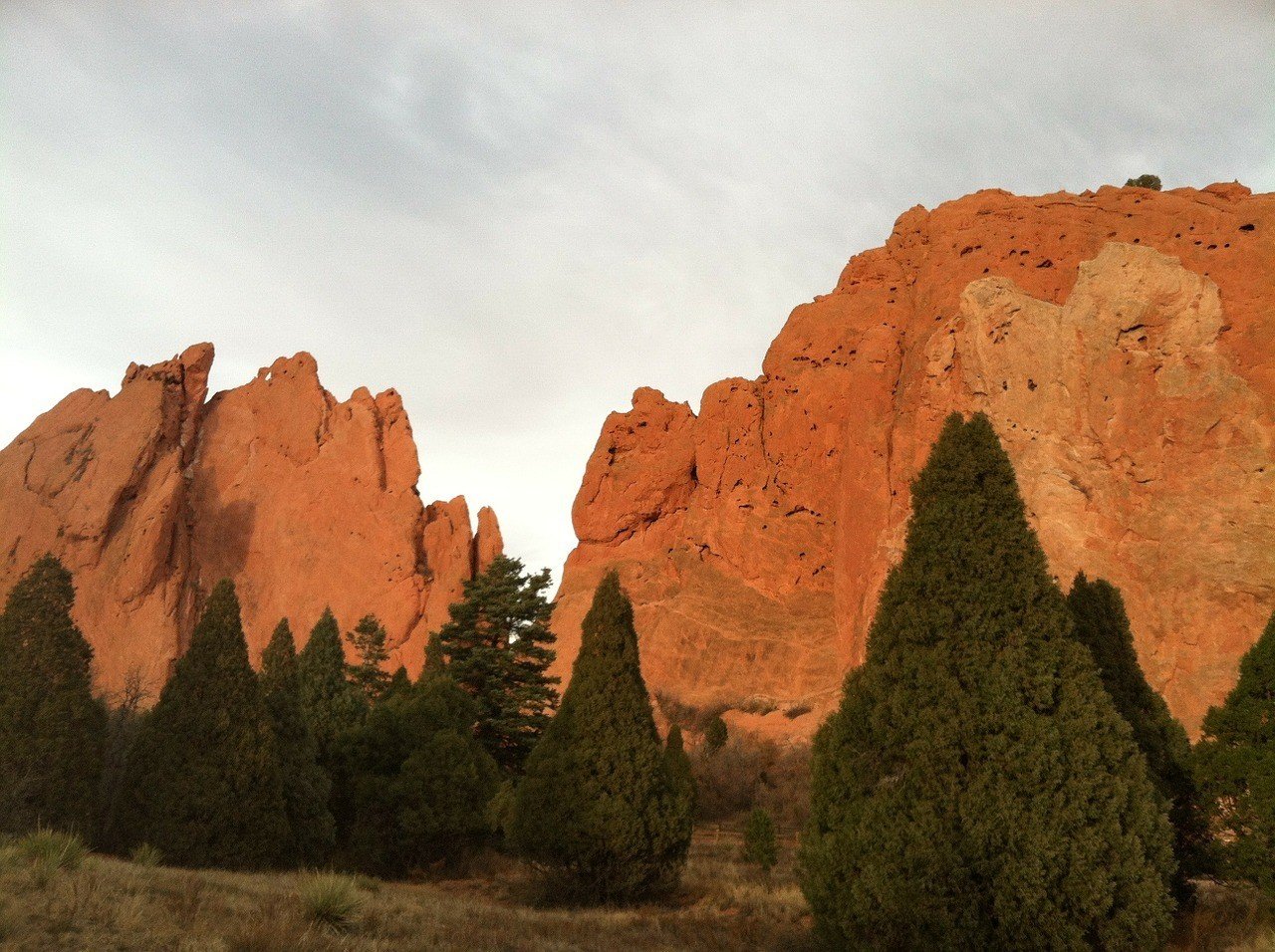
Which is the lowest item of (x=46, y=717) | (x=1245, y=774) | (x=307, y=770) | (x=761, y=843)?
(x=761, y=843)

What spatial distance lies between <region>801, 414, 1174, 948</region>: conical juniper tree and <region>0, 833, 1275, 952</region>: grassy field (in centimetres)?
229

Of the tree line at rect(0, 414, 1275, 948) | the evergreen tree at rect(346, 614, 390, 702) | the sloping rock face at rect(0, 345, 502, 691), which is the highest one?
the sloping rock face at rect(0, 345, 502, 691)

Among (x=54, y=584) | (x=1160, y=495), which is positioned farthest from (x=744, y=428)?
(x=54, y=584)

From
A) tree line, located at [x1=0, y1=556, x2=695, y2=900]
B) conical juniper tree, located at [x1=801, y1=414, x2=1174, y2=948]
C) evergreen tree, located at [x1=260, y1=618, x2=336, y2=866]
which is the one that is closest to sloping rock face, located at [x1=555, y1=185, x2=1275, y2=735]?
tree line, located at [x1=0, y1=556, x2=695, y2=900]

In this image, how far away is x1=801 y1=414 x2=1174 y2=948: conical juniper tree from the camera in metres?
8.39

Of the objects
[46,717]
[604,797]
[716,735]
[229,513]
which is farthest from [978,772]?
[229,513]

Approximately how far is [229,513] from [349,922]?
190 feet

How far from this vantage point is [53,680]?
18359 mm

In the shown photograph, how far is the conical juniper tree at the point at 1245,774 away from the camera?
10.5 m

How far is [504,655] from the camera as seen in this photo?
2955cm

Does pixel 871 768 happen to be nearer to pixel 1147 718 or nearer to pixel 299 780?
pixel 1147 718

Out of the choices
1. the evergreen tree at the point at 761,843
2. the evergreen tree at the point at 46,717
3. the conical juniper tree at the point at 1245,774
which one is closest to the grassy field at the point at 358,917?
the conical juniper tree at the point at 1245,774

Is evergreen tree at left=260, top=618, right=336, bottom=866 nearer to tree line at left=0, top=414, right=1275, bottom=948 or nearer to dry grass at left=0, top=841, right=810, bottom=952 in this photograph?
tree line at left=0, top=414, right=1275, bottom=948

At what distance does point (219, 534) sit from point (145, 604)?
22.5ft
